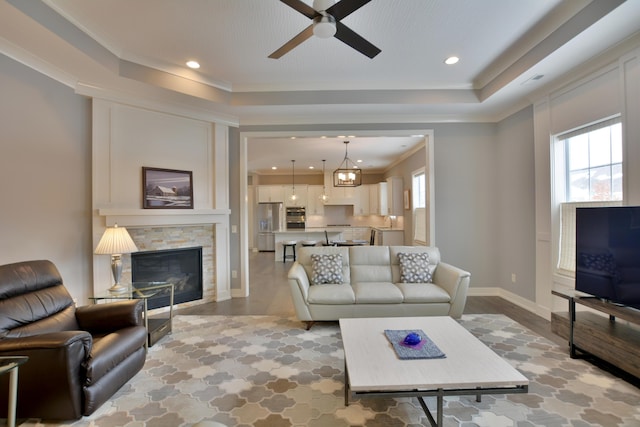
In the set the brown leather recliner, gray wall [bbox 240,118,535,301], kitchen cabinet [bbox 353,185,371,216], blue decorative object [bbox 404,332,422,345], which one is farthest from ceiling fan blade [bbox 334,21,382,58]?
kitchen cabinet [bbox 353,185,371,216]

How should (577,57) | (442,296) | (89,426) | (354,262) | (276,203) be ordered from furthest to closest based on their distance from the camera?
1. (276,203)
2. (354,262)
3. (442,296)
4. (577,57)
5. (89,426)

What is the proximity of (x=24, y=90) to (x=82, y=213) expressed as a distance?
1.35m

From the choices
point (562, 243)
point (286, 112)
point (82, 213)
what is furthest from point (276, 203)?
point (562, 243)

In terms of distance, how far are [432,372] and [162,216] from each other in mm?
3678

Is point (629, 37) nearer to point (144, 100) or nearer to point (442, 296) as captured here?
point (442, 296)

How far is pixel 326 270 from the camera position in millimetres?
3617

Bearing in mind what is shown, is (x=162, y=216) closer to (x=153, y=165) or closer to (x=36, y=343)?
(x=153, y=165)

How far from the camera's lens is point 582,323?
2.49 m

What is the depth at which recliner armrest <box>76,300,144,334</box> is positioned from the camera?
7.77 ft

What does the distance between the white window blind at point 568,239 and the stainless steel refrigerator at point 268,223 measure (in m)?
7.57

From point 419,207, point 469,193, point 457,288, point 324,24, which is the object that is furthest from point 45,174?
point 419,207

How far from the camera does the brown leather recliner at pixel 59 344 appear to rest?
1739mm

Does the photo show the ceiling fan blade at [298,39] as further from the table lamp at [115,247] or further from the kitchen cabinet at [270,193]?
the kitchen cabinet at [270,193]

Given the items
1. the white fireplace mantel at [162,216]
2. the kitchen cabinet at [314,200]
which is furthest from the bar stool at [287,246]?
the white fireplace mantel at [162,216]
